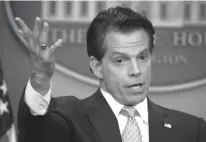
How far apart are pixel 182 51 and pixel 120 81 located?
944 mm

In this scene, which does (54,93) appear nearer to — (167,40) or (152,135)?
(167,40)

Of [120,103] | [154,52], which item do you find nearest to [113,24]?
[120,103]

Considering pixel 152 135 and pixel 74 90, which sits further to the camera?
pixel 74 90

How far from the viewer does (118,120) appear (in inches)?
54.9

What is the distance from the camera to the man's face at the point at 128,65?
52.2 inches

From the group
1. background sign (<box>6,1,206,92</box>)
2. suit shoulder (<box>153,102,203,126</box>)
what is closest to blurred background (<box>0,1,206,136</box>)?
background sign (<box>6,1,206,92</box>)

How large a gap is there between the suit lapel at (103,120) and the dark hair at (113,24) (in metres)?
0.18

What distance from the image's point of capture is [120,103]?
1392 mm

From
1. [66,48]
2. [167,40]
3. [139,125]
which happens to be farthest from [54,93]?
[139,125]

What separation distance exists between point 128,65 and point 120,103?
0.16 m

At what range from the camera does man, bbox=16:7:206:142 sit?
132 cm

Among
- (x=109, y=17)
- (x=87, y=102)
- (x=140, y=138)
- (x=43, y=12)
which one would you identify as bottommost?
(x=140, y=138)

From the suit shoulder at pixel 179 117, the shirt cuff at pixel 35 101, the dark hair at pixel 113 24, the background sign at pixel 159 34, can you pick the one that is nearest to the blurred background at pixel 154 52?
the background sign at pixel 159 34

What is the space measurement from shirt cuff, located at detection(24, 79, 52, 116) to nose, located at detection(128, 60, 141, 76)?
0.32 m
